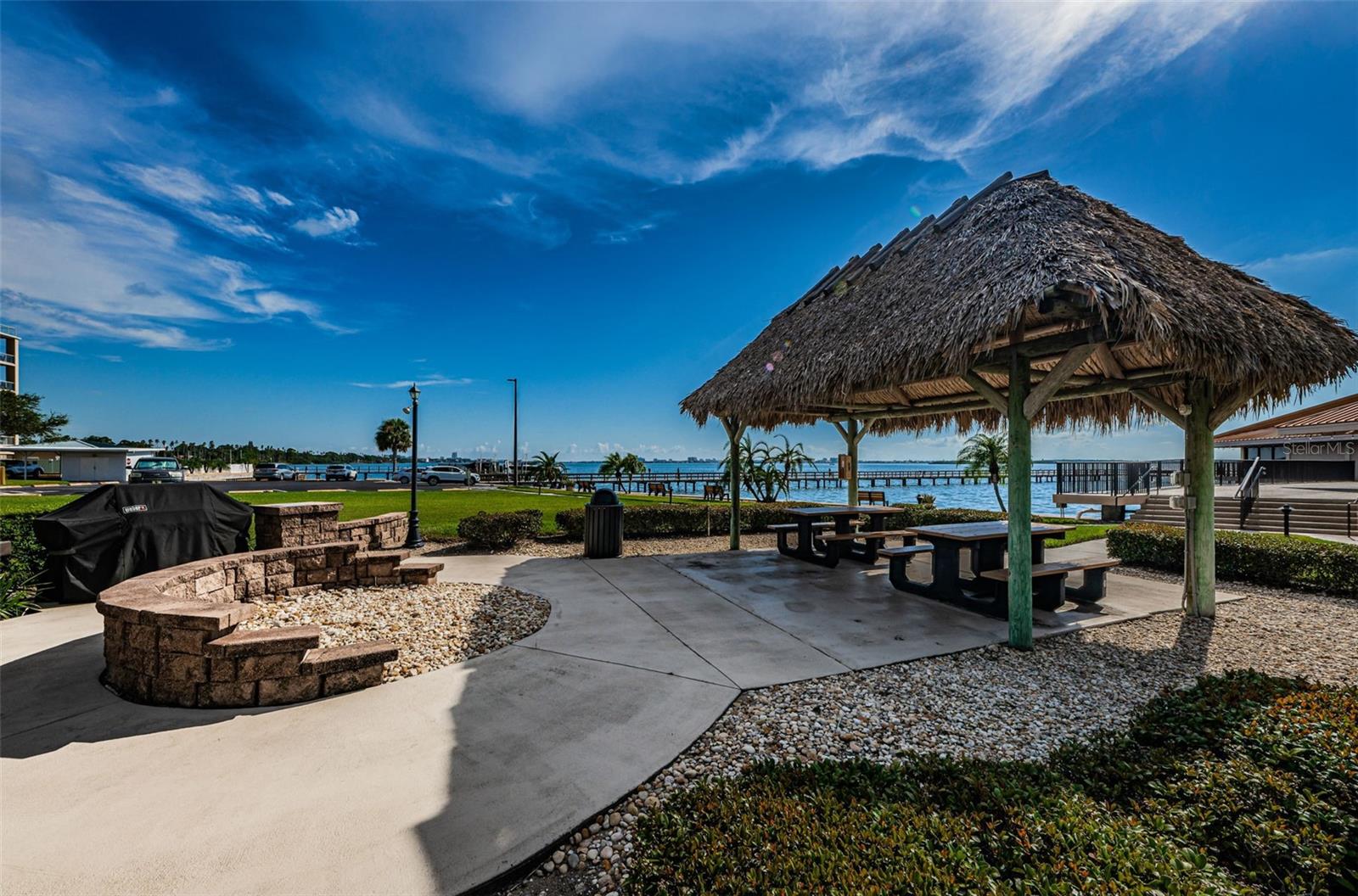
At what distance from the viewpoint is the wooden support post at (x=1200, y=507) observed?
6098mm

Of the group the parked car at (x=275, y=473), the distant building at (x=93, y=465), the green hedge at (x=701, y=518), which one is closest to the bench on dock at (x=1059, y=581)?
the green hedge at (x=701, y=518)

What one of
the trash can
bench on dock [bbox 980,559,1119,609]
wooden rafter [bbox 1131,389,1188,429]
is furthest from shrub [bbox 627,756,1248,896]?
the trash can

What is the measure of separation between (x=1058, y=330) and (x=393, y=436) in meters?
60.0

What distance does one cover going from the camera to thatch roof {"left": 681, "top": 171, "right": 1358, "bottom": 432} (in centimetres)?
471

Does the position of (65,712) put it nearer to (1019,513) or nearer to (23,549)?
(23,549)

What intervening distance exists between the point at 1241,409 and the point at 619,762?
27.9ft

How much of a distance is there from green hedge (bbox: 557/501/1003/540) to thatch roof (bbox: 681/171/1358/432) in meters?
4.40

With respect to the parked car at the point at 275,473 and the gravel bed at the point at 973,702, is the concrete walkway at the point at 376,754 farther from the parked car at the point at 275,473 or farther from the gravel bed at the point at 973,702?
the parked car at the point at 275,473

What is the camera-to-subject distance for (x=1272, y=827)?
1918 millimetres

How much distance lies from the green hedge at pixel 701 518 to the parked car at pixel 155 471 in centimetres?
2689

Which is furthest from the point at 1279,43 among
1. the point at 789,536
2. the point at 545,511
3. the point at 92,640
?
the point at 545,511

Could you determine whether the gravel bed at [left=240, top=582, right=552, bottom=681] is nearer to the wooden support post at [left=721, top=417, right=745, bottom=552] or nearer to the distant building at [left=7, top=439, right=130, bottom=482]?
the wooden support post at [left=721, top=417, right=745, bottom=552]

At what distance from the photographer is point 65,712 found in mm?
3500

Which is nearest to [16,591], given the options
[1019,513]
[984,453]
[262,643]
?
[262,643]
